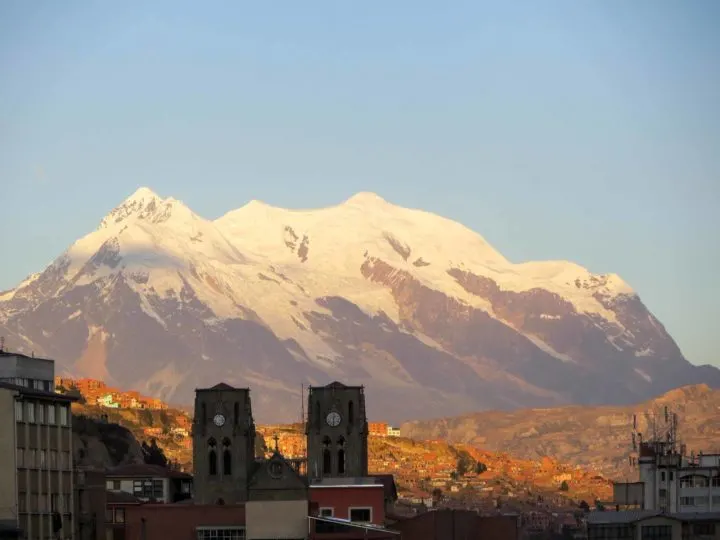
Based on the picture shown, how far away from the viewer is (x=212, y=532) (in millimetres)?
143375

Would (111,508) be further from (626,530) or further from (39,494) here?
(626,530)

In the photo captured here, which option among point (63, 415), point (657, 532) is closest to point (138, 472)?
point (657, 532)

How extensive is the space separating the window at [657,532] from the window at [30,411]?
5025 centimetres

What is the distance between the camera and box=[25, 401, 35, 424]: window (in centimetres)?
13412

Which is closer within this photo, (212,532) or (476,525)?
(212,532)

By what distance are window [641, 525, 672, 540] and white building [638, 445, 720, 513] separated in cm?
1641

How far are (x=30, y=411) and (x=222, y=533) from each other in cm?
1521

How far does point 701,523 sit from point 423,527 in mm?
23870

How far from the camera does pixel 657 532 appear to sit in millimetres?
167625

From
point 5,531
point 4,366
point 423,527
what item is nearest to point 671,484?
point 423,527

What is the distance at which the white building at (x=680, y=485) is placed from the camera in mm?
187500

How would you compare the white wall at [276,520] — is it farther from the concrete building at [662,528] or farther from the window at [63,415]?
the concrete building at [662,528]

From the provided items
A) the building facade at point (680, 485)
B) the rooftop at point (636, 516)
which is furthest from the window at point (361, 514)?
the building facade at point (680, 485)

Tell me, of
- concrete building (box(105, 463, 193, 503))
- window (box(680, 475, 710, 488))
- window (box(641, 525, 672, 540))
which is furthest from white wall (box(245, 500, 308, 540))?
window (box(680, 475, 710, 488))
